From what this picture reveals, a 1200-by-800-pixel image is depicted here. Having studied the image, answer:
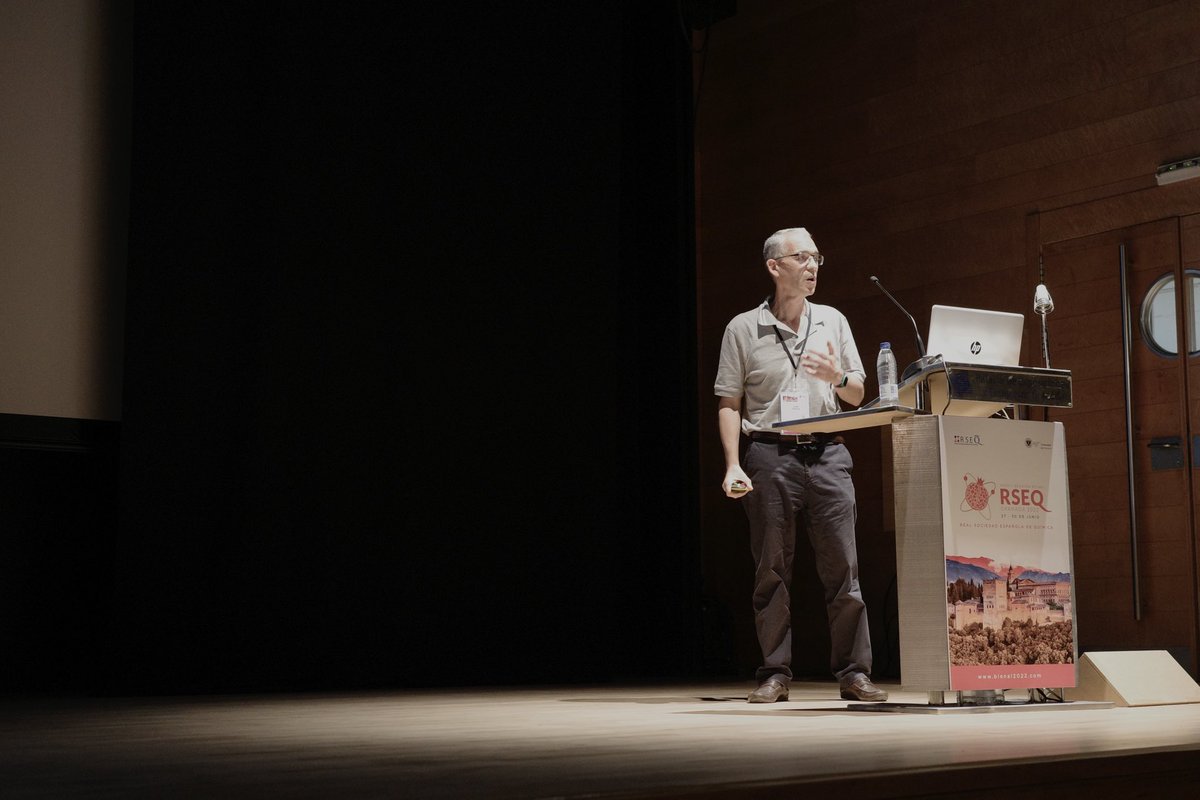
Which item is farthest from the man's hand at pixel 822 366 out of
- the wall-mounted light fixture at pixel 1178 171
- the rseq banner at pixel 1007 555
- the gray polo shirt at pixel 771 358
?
the wall-mounted light fixture at pixel 1178 171

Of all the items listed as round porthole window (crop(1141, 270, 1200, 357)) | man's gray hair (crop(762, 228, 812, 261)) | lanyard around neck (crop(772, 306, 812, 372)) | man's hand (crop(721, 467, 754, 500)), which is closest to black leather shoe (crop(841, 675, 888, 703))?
man's hand (crop(721, 467, 754, 500))

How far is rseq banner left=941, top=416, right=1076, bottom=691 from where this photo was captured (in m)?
3.17

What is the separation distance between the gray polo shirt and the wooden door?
5.05 feet

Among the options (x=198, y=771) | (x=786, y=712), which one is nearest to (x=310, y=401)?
(x=786, y=712)

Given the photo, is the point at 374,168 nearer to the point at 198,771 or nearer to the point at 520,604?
the point at 520,604

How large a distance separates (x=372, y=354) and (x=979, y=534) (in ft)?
8.29

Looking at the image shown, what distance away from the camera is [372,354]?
193 inches

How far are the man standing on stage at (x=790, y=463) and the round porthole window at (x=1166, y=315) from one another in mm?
1661

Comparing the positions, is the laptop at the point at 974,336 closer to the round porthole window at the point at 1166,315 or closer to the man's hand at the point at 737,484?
the man's hand at the point at 737,484

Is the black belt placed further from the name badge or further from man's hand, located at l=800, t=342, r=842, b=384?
man's hand, located at l=800, t=342, r=842, b=384

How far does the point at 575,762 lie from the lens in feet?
7.12

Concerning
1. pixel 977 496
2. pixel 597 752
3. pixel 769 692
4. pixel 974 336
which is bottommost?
pixel 769 692

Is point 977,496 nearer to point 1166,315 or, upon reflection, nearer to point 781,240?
point 781,240

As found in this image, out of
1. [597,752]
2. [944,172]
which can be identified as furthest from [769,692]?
[944,172]
